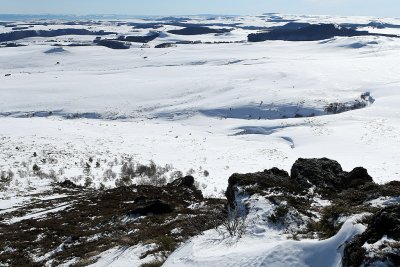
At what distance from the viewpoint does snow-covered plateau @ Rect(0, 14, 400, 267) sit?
9.94m

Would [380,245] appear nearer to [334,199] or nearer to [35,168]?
[334,199]

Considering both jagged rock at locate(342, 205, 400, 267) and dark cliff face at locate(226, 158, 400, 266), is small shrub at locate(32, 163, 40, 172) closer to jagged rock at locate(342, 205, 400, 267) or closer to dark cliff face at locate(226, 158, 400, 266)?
dark cliff face at locate(226, 158, 400, 266)

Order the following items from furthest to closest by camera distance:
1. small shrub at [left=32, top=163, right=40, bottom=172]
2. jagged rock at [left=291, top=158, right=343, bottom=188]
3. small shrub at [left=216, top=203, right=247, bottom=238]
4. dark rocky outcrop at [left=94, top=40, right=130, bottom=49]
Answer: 1. dark rocky outcrop at [left=94, top=40, right=130, bottom=49]
2. small shrub at [left=32, top=163, right=40, bottom=172]
3. jagged rock at [left=291, top=158, right=343, bottom=188]
4. small shrub at [left=216, top=203, right=247, bottom=238]

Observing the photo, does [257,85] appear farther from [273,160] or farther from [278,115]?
[273,160]

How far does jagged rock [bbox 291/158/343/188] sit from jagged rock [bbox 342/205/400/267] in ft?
21.2

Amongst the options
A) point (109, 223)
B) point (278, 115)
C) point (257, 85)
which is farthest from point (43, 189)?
point (257, 85)

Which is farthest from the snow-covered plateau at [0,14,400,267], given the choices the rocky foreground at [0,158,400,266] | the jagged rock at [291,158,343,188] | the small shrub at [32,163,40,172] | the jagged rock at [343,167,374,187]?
the jagged rock at [343,167,374,187]

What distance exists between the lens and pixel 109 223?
50.1ft

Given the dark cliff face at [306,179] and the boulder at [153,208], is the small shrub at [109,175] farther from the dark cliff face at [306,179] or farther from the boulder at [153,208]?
the dark cliff face at [306,179]

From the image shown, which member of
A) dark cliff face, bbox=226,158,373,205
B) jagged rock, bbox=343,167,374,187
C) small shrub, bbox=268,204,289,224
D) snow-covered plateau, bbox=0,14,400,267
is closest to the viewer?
snow-covered plateau, bbox=0,14,400,267

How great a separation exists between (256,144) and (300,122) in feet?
42.8

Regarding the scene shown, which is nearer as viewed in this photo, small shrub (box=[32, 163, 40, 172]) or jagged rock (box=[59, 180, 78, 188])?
jagged rock (box=[59, 180, 78, 188])

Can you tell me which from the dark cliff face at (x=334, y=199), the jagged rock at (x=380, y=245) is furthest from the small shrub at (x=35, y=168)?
the jagged rock at (x=380, y=245)

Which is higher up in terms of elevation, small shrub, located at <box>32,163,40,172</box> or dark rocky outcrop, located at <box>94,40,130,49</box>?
dark rocky outcrop, located at <box>94,40,130,49</box>
